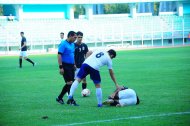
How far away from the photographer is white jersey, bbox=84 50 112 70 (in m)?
12.0

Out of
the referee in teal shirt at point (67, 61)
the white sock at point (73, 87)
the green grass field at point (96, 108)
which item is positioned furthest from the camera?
the referee in teal shirt at point (67, 61)

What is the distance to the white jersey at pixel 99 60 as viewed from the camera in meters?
12.0

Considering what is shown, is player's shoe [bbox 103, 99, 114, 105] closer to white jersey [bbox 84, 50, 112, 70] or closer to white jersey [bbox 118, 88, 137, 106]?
white jersey [bbox 118, 88, 137, 106]

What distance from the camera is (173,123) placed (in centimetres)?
920

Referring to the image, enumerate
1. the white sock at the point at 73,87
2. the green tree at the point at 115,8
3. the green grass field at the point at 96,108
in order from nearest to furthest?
the green grass field at the point at 96,108 → the white sock at the point at 73,87 → the green tree at the point at 115,8

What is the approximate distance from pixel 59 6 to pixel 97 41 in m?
10.4

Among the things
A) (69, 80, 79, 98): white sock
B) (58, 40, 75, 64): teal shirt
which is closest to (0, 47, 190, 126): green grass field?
(69, 80, 79, 98): white sock

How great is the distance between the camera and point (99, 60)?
1209 centimetres

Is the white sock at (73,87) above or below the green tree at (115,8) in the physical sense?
below

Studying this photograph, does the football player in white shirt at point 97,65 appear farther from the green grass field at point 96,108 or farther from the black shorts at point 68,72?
the black shorts at point 68,72

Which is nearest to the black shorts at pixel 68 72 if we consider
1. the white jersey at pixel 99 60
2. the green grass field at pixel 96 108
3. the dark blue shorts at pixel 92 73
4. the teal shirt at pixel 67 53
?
the teal shirt at pixel 67 53

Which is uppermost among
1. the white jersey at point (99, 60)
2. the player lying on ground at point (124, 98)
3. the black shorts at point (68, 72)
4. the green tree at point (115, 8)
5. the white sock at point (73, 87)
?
the green tree at point (115, 8)

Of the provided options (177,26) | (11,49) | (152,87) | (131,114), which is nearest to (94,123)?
(131,114)

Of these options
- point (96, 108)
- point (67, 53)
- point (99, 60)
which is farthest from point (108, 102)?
point (67, 53)
